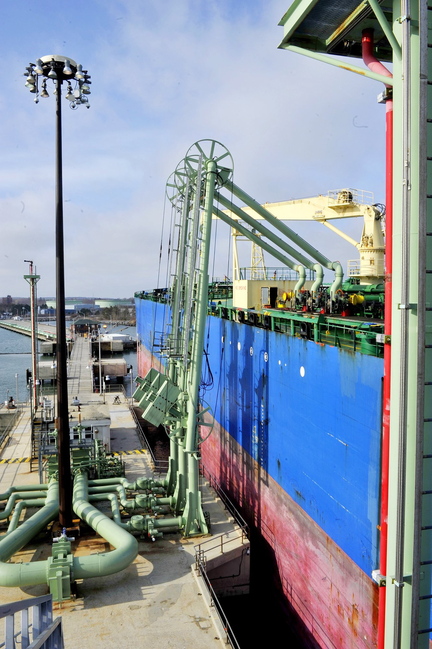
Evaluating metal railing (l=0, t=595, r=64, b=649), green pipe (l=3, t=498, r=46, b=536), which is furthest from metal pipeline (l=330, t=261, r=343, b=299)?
metal railing (l=0, t=595, r=64, b=649)

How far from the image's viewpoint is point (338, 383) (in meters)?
11.5

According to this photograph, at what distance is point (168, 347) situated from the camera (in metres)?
17.1

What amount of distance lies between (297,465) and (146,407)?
550cm

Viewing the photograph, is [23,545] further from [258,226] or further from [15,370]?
[15,370]

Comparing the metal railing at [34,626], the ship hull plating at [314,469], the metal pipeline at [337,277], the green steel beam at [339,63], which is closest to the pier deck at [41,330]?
the ship hull plating at [314,469]

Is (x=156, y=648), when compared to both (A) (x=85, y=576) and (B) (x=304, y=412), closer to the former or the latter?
(A) (x=85, y=576)

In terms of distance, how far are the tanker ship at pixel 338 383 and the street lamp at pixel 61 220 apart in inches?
108

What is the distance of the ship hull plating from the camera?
33.3ft

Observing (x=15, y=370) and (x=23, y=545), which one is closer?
(x=23, y=545)

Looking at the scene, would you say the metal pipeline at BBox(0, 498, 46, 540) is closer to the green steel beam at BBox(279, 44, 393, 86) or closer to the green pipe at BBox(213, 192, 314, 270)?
the green pipe at BBox(213, 192, 314, 270)

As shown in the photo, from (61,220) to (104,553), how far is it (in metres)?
9.40

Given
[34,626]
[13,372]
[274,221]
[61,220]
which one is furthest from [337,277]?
[13,372]

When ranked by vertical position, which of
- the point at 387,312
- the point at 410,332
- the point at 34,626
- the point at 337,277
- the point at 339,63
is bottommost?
the point at 34,626

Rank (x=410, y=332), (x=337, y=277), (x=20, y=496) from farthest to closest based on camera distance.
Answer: (x=337, y=277) → (x=20, y=496) → (x=410, y=332)
